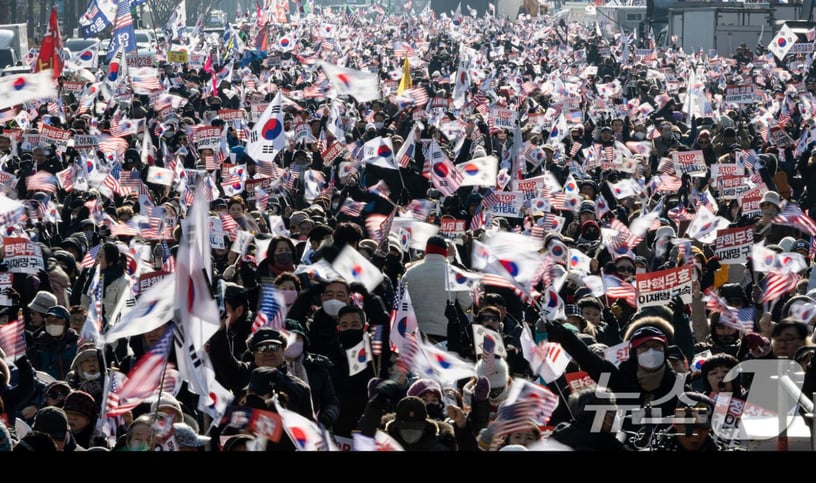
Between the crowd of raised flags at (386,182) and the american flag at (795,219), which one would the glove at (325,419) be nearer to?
the crowd of raised flags at (386,182)

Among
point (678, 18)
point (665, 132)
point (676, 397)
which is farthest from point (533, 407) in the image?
point (678, 18)

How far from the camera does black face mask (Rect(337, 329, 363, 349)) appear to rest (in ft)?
25.0

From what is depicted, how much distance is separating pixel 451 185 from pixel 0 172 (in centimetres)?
435

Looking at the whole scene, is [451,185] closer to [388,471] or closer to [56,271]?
[56,271]

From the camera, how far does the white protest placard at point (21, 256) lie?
1069 centimetres

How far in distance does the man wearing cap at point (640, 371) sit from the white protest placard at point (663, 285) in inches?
76.0

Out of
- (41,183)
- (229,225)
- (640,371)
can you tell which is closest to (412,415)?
(640,371)

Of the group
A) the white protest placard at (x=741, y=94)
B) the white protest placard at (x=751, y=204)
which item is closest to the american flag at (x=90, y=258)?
the white protest placard at (x=751, y=204)

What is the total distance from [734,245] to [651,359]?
4.50 meters

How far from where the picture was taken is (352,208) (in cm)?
1322

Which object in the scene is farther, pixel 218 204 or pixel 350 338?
pixel 218 204

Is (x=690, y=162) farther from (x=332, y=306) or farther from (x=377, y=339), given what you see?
(x=332, y=306)

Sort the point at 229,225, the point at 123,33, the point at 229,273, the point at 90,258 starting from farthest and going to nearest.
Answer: the point at 123,33, the point at 229,225, the point at 90,258, the point at 229,273

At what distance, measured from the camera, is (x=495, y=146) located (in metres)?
19.0
